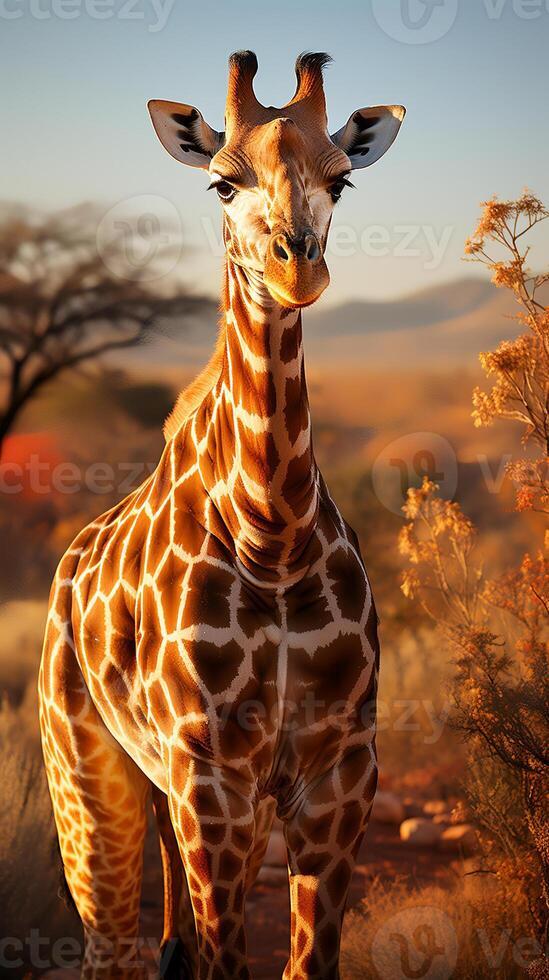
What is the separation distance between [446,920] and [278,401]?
139 inches

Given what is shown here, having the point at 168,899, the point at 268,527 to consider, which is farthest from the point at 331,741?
the point at 168,899

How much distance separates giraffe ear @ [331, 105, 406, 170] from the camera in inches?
127

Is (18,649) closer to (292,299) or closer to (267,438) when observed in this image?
(267,438)

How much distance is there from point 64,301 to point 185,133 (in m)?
5.81

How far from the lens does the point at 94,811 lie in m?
3.82

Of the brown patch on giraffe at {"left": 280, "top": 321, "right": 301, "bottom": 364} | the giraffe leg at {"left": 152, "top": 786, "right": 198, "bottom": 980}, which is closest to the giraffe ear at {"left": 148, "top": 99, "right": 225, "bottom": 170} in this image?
the brown patch on giraffe at {"left": 280, "top": 321, "right": 301, "bottom": 364}

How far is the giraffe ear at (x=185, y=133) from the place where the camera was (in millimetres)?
3115

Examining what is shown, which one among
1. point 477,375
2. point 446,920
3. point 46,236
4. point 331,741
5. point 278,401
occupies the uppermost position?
point 46,236

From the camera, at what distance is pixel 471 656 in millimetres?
5031

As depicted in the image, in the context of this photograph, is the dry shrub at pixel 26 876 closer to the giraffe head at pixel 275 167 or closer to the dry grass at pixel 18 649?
the dry grass at pixel 18 649

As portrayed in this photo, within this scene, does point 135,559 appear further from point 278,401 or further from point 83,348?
point 83,348

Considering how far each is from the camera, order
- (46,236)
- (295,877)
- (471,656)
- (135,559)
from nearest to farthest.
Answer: (295,877)
(135,559)
(471,656)
(46,236)

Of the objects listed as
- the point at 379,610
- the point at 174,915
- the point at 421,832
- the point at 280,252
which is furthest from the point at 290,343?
the point at 379,610

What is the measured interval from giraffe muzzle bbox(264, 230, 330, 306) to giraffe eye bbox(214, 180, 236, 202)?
0.37m
